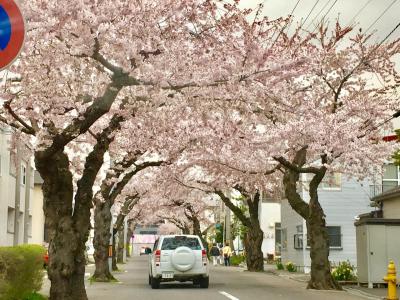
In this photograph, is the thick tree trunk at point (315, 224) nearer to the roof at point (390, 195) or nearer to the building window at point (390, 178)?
the roof at point (390, 195)

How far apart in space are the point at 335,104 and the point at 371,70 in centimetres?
216

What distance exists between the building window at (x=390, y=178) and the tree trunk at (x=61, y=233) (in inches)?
969

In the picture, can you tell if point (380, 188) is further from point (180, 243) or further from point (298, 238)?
point (180, 243)

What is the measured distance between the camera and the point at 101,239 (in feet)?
89.1

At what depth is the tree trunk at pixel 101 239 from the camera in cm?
2672

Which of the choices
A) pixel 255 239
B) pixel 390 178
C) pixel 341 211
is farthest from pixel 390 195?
pixel 341 211

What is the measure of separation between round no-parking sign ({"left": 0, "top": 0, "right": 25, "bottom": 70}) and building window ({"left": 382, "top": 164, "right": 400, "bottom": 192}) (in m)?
32.7

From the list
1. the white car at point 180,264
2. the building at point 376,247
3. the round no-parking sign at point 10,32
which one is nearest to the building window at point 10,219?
the white car at point 180,264

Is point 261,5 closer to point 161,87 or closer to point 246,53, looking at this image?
point 246,53

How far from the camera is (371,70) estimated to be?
77.7 ft

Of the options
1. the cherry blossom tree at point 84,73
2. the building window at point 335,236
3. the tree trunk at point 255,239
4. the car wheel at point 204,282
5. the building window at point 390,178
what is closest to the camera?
the cherry blossom tree at point 84,73

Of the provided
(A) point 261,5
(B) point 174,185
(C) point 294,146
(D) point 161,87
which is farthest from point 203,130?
(B) point 174,185

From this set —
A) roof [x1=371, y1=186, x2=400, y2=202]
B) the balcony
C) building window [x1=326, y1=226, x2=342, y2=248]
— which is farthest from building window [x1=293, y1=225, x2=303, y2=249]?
roof [x1=371, y1=186, x2=400, y2=202]

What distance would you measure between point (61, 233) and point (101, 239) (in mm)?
13263
